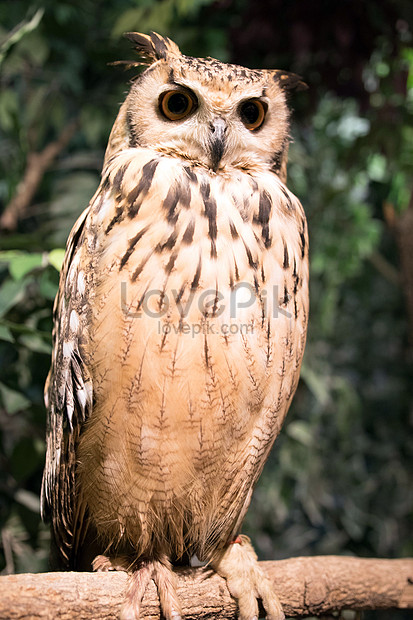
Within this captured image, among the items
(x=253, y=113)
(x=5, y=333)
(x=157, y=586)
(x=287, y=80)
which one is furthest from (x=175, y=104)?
(x=157, y=586)

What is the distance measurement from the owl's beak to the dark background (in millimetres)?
535

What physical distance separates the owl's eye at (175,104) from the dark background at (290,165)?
52 cm

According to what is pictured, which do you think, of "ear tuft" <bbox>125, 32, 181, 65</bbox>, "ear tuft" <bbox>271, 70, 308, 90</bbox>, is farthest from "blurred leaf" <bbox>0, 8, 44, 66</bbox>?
"ear tuft" <bbox>271, 70, 308, 90</bbox>

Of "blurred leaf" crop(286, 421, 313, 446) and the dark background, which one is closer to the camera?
the dark background

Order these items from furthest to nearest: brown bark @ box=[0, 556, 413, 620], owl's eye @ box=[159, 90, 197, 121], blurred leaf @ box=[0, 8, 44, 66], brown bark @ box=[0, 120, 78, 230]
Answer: brown bark @ box=[0, 120, 78, 230]
blurred leaf @ box=[0, 8, 44, 66]
owl's eye @ box=[159, 90, 197, 121]
brown bark @ box=[0, 556, 413, 620]

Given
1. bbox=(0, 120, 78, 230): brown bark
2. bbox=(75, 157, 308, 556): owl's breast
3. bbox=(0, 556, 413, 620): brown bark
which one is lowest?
bbox=(0, 556, 413, 620): brown bark

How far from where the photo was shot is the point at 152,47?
3.75 ft

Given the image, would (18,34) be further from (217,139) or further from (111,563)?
(111,563)

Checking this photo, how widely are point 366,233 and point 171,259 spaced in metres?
1.83

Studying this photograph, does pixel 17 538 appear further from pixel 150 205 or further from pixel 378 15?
pixel 378 15

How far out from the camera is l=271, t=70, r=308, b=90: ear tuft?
3.91ft

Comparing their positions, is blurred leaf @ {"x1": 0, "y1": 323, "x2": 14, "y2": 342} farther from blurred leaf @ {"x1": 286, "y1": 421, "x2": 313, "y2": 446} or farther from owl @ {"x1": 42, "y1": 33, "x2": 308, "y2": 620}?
blurred leaf @ {"x1": 286, "y1": 421, "x2": 313, "y2": 446}

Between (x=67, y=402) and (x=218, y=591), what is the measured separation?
537 mm

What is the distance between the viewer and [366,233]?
2635 mm
